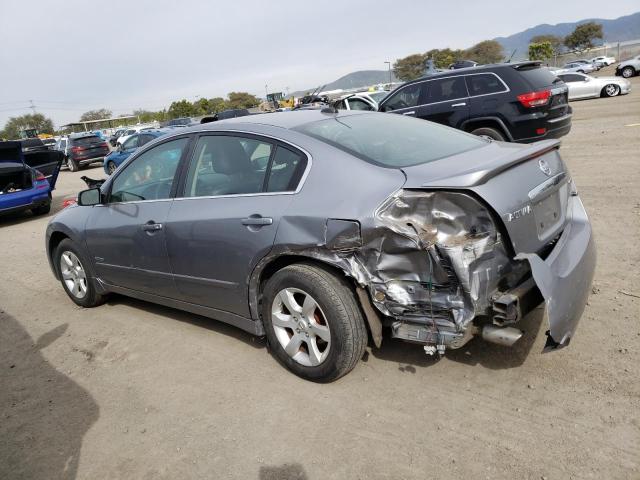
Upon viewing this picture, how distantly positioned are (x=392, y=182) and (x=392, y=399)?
4.14ft

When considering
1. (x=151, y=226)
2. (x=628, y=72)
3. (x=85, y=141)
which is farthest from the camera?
(x=628, y=72)

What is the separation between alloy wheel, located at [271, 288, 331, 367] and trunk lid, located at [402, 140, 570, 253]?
970 millimetres

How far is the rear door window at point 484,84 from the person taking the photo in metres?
8.42

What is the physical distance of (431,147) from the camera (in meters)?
3.30

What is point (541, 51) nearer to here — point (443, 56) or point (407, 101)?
point (443, 56)

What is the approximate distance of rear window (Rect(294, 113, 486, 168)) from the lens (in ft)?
9.95

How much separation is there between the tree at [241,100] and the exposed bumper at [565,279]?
93437 millimetres

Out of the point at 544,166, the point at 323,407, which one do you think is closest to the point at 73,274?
the point at 323,407

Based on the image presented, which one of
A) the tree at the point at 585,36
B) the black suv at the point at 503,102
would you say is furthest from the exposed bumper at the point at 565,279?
the tree at the point at 585,36

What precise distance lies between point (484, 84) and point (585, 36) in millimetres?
88597

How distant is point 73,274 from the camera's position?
4.97 m

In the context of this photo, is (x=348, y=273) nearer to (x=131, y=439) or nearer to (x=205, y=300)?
(x=205, y=300)

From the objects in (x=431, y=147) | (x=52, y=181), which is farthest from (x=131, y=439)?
(x=52, y=181)

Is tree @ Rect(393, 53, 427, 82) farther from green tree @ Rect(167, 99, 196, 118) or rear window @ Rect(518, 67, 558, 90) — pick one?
rear window @ Rect(518, 67, 558, 90)
